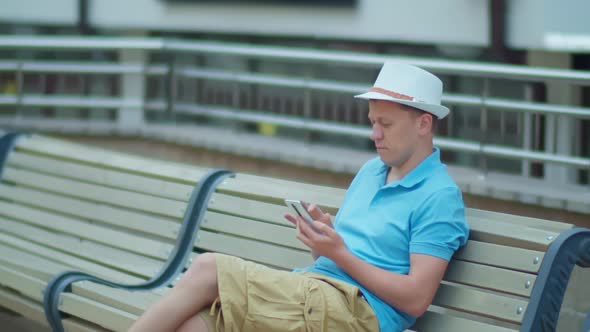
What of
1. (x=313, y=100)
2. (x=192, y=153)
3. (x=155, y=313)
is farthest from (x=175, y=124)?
(x=155, y=313)

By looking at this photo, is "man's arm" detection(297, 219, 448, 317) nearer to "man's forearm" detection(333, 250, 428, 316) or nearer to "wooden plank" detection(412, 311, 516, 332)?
"man's forearm" detection(333, 250, 428, 316)

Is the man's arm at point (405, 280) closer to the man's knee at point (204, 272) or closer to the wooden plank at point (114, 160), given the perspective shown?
the man's knee at point (204, 272)

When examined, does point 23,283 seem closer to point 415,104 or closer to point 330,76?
point 415,104

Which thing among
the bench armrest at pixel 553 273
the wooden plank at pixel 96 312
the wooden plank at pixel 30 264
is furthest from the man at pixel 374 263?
the wooden plank at pixel 30 264

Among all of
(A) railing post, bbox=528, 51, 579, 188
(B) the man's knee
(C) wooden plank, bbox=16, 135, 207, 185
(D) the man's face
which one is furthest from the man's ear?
(A) railing post, bbox=528, 51, 579, 188

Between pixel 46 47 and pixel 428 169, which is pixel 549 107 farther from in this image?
pixel 46 47

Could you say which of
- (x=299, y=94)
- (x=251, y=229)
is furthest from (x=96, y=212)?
(x=299, y=94)

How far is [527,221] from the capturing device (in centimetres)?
420

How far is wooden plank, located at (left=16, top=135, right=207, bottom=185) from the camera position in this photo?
5723 mm

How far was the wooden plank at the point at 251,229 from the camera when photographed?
4988 mm

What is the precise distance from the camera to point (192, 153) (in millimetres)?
10031

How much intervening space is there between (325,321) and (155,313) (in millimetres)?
604

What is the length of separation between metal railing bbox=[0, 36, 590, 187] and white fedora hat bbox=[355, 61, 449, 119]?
2.61 metres

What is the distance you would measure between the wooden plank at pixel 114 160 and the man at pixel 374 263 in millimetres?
1517
